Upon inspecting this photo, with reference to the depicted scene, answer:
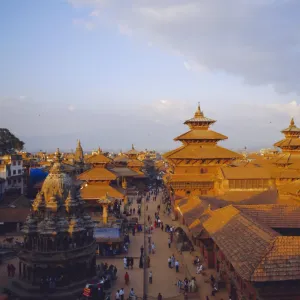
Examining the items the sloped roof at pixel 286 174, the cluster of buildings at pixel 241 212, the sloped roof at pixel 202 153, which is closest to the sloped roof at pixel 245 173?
the cluster of buildings at pixel 241 212

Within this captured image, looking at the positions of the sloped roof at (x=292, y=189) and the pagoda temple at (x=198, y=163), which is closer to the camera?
the sloped roof at (x=292, y=189)

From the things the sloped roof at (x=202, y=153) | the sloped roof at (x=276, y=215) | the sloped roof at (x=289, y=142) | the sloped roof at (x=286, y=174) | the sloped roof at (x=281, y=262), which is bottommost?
the sloped roof at (x=281, y=262)

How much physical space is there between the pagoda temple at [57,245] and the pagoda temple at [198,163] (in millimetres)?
16165

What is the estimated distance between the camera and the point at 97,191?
36.2m

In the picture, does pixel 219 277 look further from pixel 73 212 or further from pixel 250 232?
pixel 73 212

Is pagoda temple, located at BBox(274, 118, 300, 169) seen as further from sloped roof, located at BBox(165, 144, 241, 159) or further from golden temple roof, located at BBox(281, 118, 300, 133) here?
sloped roof, located at BBox(165, 144, 241, 159)

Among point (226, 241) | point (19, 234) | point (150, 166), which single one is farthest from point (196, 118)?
point (150, 166)

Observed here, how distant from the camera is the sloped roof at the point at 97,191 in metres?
35.0

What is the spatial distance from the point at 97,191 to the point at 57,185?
1813cm

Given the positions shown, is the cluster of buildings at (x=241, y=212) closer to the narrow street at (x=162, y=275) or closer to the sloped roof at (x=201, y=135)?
the sloped roof at (x=201, y=135)

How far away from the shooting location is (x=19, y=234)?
94.7 feet

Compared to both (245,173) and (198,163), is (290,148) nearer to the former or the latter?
(245,173)

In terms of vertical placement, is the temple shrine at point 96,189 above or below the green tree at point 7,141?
below

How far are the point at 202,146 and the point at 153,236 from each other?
454 inches
